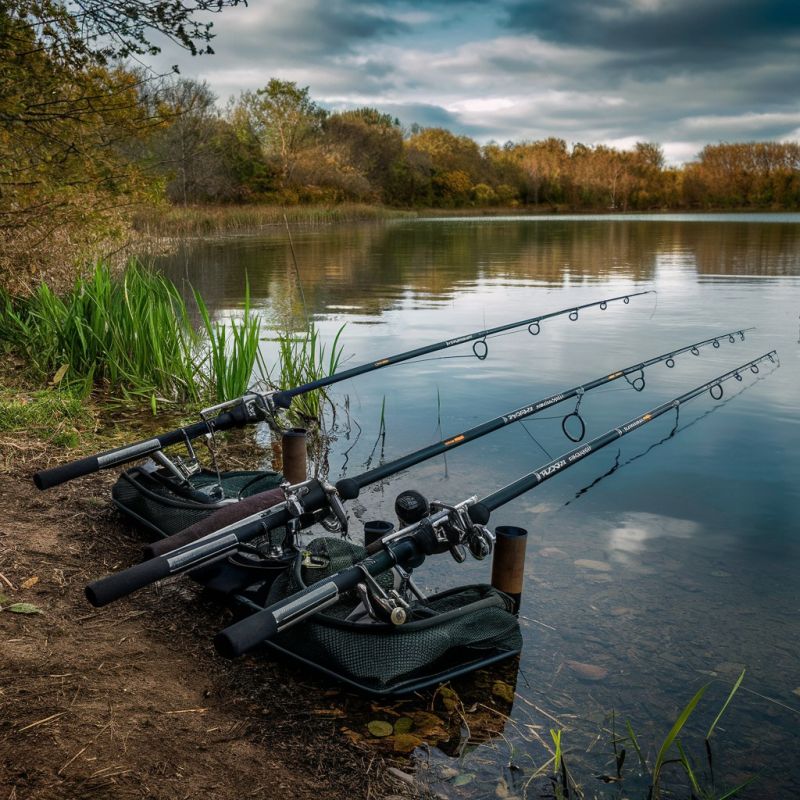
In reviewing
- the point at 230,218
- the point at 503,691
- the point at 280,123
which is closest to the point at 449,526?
the point at 503,691

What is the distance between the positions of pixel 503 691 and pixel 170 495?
2102 millimetres

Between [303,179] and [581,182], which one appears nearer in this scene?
[303,179]

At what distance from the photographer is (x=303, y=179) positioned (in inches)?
2340

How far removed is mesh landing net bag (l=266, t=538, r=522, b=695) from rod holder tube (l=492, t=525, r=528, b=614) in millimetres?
320

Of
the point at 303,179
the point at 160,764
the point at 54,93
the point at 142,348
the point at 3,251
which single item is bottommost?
the point at 160,764

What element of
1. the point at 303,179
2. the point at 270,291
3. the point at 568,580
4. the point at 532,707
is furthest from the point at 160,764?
the point at 303,179

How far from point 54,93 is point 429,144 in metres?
92.1


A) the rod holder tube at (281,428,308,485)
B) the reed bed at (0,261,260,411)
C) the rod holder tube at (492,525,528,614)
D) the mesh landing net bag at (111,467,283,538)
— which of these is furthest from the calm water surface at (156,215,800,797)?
the reed bed at (0,261,260,411)

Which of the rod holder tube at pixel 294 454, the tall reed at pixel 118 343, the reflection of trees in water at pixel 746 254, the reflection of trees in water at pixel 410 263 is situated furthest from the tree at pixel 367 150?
the rod holder tube at pixel 294 454

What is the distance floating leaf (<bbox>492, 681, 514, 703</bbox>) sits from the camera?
327 cm

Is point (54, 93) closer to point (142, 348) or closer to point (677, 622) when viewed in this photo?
point (142, 348)

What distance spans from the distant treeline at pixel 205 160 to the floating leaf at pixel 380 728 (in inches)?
191

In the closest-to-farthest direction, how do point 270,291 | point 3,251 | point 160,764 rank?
point 160,764, point 3,251, point 270,291

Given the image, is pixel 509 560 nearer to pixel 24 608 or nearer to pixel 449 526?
pixel 449 526
